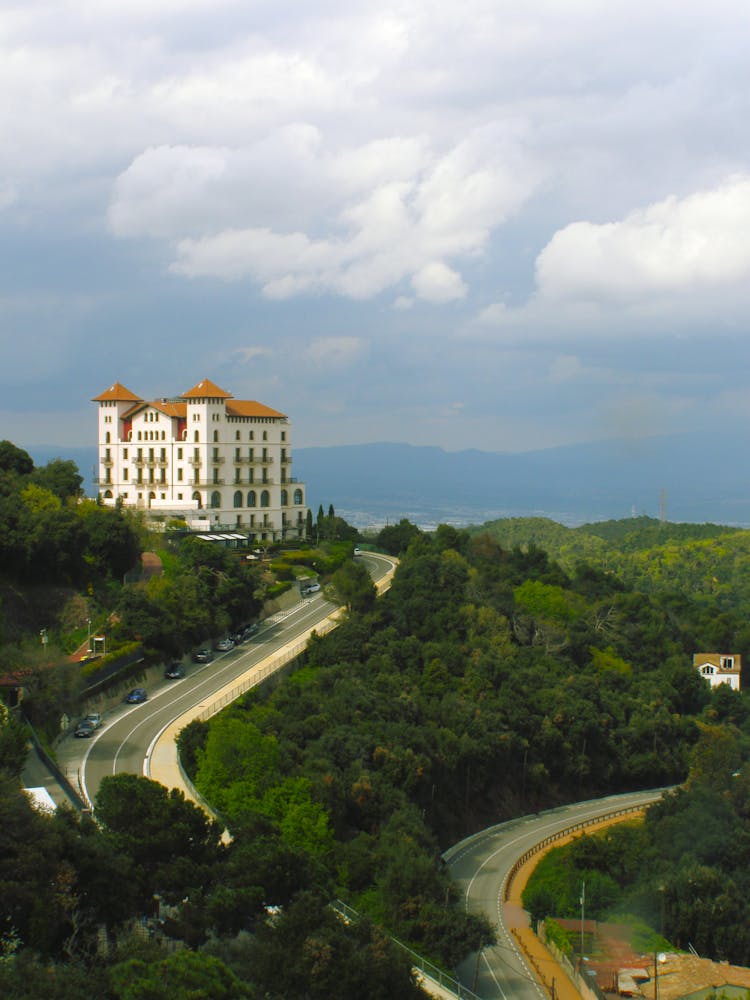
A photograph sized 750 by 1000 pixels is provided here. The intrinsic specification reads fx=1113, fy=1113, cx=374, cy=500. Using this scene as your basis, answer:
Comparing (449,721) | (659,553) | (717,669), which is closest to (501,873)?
(449,721)

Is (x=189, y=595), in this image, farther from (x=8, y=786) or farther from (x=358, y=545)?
(x=358, y=545)

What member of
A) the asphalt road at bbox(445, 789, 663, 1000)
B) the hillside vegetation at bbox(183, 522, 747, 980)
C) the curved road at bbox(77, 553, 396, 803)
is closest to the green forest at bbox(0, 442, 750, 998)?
the hillside vegetation at bbox(183, 522, 747, 980)

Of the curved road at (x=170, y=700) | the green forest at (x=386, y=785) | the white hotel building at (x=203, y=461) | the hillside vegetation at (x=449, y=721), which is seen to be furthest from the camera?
the white hotel building at (x=203, y=461)

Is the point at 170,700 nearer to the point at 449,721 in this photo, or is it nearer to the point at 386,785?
the point at 386,785

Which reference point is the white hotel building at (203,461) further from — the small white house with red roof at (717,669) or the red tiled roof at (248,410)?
the small white house with red roof at (717,669)

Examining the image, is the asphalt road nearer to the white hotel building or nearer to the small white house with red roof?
the small white house with red roof

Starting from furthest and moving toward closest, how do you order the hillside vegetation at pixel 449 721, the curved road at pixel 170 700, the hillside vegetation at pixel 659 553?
the hillside vegetation at pixel 659 553 < the curved road at pixel 170 700 < the hillside vegetation at pixel 449 721

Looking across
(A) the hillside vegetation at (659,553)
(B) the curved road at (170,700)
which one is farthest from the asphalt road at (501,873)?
(A) the hillside vegetation at (659,553)
